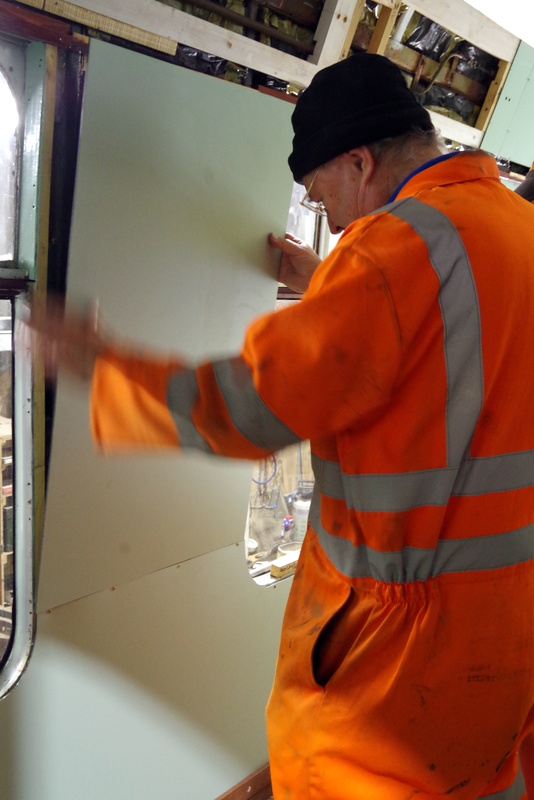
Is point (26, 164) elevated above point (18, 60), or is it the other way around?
point (18, 60)

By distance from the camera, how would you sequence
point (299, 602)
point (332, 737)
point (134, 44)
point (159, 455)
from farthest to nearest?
point (159, 455)
point (134, 44)
point (299, 602)
point (332, 737)

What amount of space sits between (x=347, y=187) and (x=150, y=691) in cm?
150

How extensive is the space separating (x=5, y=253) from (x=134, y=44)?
22.8 inches

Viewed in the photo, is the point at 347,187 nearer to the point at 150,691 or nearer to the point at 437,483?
the point at 437,483

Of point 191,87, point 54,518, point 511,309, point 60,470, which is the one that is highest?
point 191,87

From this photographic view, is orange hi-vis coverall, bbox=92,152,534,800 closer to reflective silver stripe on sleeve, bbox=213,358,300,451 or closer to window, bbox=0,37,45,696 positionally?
reflective silver stripe on sleeve, bbox=213,358,300,451

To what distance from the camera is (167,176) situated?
1506 mm

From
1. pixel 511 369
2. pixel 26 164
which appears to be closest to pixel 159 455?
pixel 26 164

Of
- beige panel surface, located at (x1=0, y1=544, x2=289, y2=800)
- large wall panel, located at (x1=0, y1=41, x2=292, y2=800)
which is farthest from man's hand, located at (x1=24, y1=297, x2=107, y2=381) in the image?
beige panel surface, located at (x1=0, y1=544, x2=289, y2=800)

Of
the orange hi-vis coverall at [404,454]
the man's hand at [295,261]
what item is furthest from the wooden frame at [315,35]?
the orange hi-vis coverall at [404,454]

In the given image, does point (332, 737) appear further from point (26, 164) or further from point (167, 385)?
point (26, 164)

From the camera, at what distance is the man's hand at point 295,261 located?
1834mm

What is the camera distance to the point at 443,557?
99 centimetres

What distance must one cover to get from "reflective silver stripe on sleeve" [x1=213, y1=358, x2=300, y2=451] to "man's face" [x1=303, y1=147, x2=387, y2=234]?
1.57ft
